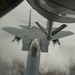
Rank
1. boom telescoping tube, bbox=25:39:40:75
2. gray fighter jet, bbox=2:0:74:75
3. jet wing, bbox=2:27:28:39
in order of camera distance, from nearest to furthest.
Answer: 1. boom telescoping tube, bbox=25:39:40:75
2. gray fighter jet, bbox=2:0:74:75
3. jet wing, bbox=2:27:28:39

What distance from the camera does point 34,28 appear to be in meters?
57.5

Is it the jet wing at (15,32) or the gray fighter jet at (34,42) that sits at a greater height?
the jet wing at (15,32)

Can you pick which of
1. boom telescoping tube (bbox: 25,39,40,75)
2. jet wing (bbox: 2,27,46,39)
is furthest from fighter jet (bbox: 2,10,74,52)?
boom telescoping tube (bbox: 25,39,40,75)

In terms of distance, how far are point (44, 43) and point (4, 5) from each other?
1622 inches

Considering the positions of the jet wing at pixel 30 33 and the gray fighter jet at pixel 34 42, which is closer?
the gray fighter jet at pixel 34 42

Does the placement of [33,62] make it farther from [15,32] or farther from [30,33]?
[30,33]

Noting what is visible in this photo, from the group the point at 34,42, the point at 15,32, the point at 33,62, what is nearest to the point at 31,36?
the point at 15,32

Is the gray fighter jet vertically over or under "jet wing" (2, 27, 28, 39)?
under

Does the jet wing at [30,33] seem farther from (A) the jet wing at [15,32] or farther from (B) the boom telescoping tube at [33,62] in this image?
(B) the boom telescoping tube at [33,62]

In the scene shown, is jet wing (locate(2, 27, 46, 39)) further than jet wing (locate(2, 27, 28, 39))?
Yes

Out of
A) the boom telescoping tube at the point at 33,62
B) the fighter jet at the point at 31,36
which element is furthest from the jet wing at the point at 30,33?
the boom telescoping tube at the point at 33,62

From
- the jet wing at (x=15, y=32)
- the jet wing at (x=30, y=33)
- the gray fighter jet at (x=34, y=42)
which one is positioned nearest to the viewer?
the gray fighter jet at (x=34, y=42)

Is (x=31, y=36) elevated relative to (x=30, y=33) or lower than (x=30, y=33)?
lower

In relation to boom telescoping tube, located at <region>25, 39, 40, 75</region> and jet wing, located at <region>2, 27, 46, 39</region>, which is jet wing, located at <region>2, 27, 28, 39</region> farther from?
boom telescoping tube, located at <region>25, 39, 40, 75</region>
